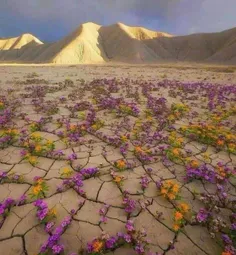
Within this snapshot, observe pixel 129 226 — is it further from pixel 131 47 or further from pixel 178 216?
pixel 131 47

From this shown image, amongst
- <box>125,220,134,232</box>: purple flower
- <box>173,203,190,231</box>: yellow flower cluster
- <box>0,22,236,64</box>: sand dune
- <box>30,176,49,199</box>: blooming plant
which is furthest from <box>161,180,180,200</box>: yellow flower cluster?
<box>0,22,236,64</box>: sand dune

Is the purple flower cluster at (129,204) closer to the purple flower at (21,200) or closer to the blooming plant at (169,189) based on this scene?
the blooming plant at (169,189)

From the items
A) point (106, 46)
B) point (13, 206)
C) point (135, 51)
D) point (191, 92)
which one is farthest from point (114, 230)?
point (106, 46)

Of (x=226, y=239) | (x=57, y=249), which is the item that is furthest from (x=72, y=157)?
(x=226, y=239)

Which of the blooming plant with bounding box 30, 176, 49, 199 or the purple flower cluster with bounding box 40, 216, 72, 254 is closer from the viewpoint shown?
the purple flower cluster with bounding box 40, 216, 72, 254

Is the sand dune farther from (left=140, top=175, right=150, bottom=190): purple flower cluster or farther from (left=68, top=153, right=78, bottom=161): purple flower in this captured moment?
(left=140, top=175, right=150, bottom=190): purple flower cluster

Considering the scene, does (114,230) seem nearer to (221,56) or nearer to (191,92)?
(191,92)
